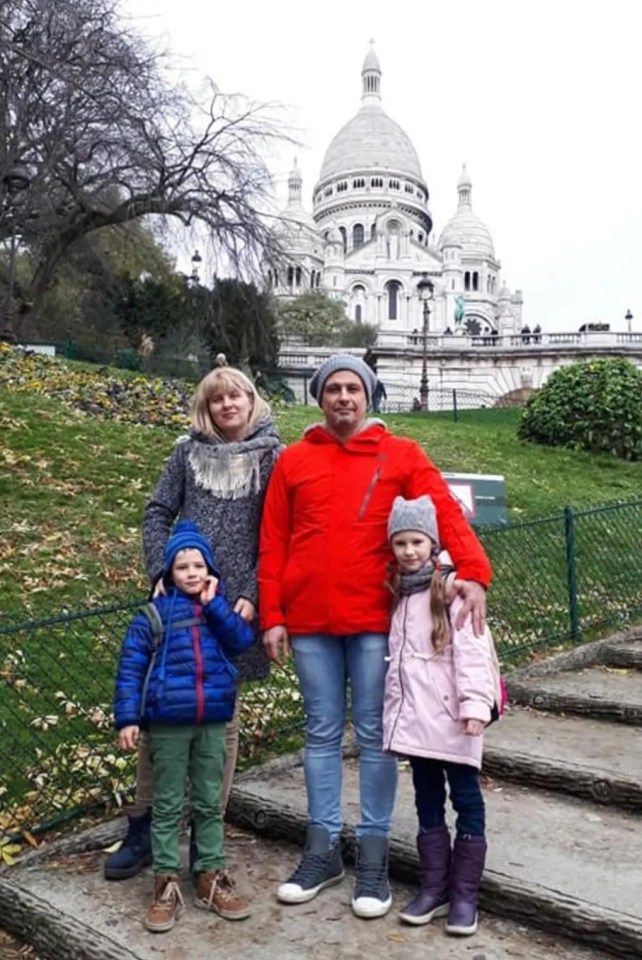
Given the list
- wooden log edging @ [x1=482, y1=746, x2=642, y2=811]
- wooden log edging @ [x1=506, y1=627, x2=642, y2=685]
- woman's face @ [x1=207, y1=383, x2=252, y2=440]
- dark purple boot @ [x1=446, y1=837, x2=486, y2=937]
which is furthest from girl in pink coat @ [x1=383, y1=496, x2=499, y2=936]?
wooden log edging @ [x1=506, y1=627, x2=642, y2=685]

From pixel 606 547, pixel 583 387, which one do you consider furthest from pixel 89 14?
pixel 606 547

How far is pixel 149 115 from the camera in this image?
53.3ft

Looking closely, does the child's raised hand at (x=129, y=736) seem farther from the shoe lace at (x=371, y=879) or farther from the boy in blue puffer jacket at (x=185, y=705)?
the shoe lace at (x=371, y=879)

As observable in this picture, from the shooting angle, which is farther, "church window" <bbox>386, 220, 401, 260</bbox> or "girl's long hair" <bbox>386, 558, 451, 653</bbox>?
"church window" <bbox>386, 220, 401, 260</bbox>

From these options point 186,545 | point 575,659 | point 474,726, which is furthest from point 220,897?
point 575,659

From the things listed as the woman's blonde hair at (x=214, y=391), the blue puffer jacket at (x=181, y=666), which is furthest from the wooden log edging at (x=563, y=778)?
the woman's blonde hair at (x=214, y=391)

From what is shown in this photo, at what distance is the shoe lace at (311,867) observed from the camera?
3174mm

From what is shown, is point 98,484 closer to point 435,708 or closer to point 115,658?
point 115,658

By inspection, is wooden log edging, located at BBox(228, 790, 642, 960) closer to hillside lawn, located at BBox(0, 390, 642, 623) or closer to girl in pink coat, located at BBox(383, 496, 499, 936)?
girl in pink coat, located at BBox(383, 496, 499, 936)

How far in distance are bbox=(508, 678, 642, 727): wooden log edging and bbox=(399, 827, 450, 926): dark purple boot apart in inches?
83.6

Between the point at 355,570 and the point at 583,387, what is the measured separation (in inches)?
483

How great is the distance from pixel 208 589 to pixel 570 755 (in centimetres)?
214

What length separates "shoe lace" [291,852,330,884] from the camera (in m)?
3.17

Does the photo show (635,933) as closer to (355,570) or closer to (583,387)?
(355,570)
